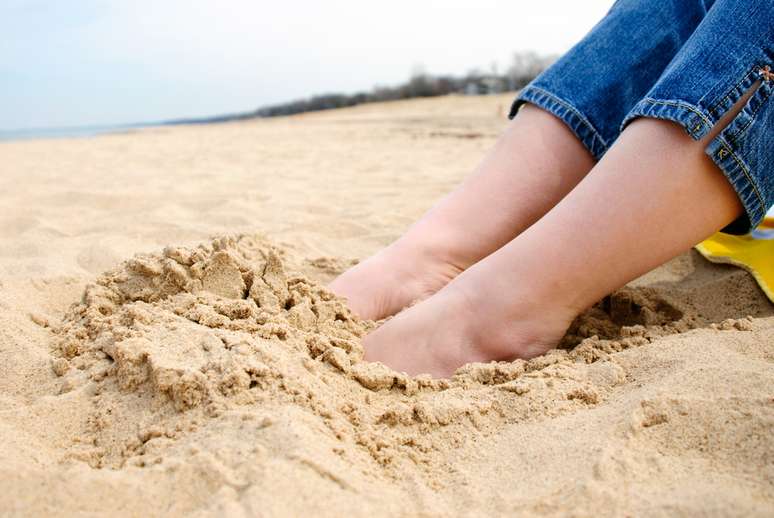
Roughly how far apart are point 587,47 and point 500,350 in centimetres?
63

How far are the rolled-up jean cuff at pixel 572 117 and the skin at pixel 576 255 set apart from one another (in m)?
0.27

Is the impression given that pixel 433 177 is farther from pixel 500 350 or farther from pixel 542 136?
pixel 500 350

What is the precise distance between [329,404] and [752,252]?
989mm

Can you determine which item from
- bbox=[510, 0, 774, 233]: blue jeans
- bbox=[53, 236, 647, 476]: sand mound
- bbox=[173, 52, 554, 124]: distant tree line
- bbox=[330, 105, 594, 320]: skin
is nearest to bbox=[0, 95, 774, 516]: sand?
bbox=[53, 236, 647, 476]: sand mound

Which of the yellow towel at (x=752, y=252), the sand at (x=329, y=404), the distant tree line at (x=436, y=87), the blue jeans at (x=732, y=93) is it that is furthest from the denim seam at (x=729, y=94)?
the distant tree line at (x=436, y=87)

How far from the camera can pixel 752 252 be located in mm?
1317

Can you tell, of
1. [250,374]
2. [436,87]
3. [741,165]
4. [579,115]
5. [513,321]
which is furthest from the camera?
[436,87]

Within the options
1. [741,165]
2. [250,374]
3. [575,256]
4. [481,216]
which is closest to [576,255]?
[575,256]

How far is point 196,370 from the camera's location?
0.79 metres

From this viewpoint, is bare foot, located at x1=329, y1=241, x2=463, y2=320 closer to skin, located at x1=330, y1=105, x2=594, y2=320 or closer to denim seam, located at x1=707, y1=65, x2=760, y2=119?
skin, located at x1=330, y1=105, x2=594, y2=320

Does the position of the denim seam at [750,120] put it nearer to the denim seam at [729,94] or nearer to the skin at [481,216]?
the denim seam at [729,94]

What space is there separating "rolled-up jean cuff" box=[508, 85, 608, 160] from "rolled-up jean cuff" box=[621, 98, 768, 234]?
0.85 ft

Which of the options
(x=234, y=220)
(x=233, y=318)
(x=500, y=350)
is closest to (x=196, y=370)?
(x=233, y=318)

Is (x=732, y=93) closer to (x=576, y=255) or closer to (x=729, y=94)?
(x=729, y=94)
